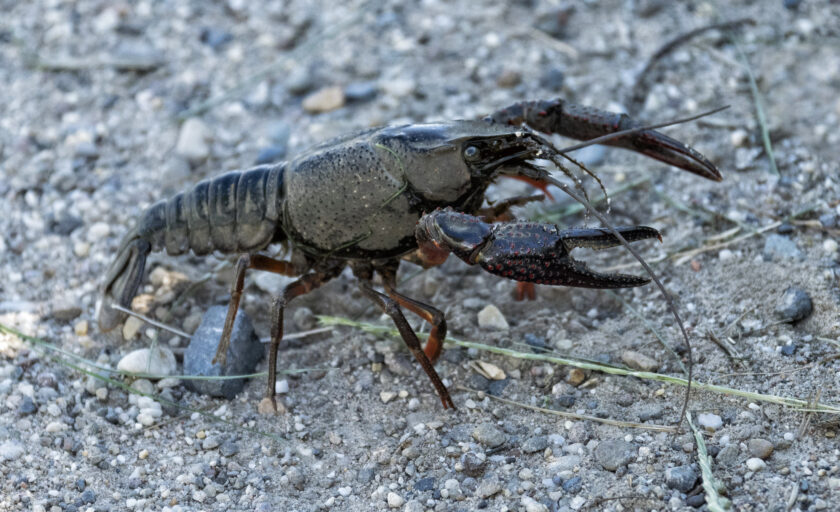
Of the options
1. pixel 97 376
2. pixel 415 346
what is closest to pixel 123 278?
pixel 97 376

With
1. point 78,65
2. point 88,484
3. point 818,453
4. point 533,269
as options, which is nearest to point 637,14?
point 533,269

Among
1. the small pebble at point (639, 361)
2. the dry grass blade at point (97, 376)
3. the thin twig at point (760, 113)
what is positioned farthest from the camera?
the thin twig at point (760, 113)

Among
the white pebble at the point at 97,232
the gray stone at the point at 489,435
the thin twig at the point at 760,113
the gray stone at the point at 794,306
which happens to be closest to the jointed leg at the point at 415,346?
the gray stone at the point at 489,435

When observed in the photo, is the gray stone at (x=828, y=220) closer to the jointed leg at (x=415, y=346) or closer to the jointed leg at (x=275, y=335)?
the jointed leg at (x=415, y=346)

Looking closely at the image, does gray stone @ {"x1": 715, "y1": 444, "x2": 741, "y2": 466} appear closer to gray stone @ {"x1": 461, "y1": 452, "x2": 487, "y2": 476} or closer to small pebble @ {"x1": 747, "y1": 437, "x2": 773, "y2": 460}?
small pebble @ {"x1": 747, "y1": 437, "x2": 773, "y2": 460}

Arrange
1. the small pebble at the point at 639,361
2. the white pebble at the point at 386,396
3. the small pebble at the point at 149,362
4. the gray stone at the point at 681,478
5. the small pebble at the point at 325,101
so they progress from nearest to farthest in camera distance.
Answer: the gray stone at the point at 681,478 < the small pebble at the point at 639,361 < the white pebble at the point at 386,396 < the small pebble at the point at 149,362 < the small pebble at the point at 325,101

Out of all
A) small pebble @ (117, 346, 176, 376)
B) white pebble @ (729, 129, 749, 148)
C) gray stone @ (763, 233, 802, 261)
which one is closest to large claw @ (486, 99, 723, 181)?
gray stone @ (763, 233, 802, 261)

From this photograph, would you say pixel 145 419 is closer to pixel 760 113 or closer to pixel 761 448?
pixel 761 448
